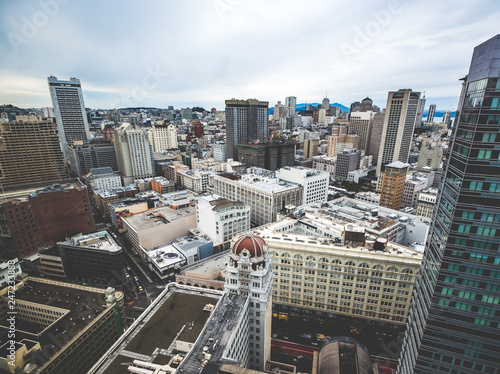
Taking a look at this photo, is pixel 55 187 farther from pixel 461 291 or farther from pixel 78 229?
pixel 461 291

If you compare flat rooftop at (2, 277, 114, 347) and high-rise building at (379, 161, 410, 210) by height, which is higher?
high-rise building at (379, 161, 410, 210)

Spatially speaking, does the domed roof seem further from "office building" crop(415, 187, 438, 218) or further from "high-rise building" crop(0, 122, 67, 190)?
"high-rise building" crop(0, 122, 67, 190)

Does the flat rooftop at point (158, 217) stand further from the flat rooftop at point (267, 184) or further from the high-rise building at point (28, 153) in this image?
the high-rise building at point (28, 153)

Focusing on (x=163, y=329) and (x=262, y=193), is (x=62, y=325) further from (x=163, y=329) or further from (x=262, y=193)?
(x=262, y=193)

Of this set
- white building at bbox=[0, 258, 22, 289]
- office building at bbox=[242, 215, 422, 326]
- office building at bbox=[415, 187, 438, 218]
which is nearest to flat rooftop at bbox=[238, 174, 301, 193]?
office building at bbox=[242, 215, 422, 326]

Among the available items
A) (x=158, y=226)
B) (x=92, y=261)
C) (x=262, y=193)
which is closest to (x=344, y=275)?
(x=262, y=193)

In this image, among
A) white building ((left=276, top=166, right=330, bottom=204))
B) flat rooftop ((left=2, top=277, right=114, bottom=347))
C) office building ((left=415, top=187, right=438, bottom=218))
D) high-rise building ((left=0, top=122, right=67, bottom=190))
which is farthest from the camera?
high-rise building ((left=0, top=122, right=67, bottom=190))
